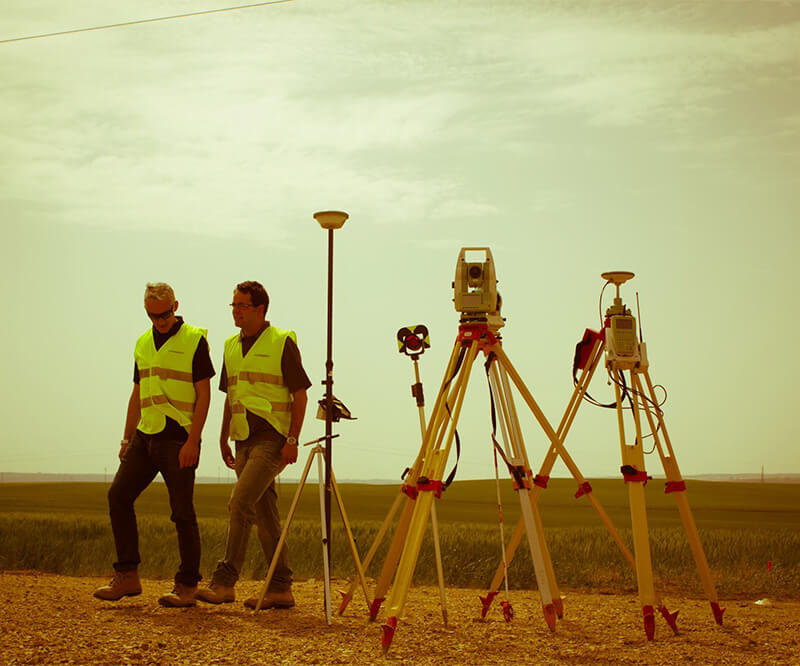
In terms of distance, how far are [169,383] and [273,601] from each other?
2.11 meters

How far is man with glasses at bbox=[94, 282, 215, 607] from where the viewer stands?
8180 millimetres

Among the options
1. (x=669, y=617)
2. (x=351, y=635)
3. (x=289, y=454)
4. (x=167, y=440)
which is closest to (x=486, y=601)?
(x=351, y=635)

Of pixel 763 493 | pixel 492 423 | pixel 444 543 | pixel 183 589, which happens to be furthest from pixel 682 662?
pixel 763 493

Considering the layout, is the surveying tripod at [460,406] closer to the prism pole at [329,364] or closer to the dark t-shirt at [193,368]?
the prism pole at [329,364]

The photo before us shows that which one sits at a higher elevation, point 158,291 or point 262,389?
point 158,291

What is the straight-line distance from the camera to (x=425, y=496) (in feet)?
22.6

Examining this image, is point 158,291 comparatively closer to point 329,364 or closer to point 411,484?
point 329,364

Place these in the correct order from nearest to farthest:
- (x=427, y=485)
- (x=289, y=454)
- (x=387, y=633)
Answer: (x=387, y=633) < (x=427, y=485) < (x=289, y=454)

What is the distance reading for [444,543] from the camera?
42.4 ft

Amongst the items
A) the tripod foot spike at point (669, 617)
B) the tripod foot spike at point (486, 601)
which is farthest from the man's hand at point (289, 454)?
the tripod foot spike at point (669, 617)

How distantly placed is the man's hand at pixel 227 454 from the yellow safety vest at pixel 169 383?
1.40 feet

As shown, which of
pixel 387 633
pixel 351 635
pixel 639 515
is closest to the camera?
pixel 387 633

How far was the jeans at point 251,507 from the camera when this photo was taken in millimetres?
8039

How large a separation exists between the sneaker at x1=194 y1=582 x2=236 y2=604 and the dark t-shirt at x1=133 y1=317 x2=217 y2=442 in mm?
1297
